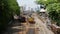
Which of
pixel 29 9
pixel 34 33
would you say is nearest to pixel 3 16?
pixel 34 33

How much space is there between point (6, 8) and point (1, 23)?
2014 mm

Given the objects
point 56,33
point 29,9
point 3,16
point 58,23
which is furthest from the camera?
point 29,9

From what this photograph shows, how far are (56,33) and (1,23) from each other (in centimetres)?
606

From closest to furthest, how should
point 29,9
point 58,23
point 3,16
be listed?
point 3,16 < point 58,23 < point 29,9

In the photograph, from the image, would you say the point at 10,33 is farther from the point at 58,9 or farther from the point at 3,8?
the point at 58,9

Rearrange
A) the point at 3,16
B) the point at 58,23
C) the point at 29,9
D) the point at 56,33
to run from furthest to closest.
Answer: the point at 29,9
the point at 58,23
the point at 3,16
the point at 56,33

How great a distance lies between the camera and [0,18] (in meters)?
22.8

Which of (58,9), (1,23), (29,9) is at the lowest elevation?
(29,9)

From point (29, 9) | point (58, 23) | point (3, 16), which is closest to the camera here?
point (3, 16)

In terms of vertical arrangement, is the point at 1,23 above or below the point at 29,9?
above

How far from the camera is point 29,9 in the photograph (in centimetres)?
9744

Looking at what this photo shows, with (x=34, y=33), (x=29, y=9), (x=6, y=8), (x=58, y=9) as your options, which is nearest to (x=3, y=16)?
(x=6, y=8)

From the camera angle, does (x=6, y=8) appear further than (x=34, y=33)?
No

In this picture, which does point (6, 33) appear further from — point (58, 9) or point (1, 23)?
point (58, 9)
